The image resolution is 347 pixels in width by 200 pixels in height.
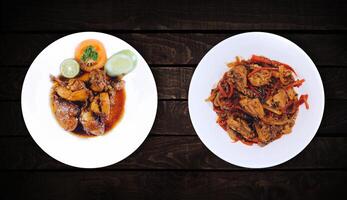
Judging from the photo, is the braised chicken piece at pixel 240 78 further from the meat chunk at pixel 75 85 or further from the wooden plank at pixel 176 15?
the meat chunk at pixel 75 85

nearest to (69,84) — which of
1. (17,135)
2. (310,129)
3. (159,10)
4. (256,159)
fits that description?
(17,135)

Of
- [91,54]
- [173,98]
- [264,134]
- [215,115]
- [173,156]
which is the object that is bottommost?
[173,156]

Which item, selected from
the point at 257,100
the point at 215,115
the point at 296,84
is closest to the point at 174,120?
the point at 215,115

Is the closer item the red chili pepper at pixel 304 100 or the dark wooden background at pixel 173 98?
the red chili pepper at pixel 304 100

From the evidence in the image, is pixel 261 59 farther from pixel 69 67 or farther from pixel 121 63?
pixel 69 67

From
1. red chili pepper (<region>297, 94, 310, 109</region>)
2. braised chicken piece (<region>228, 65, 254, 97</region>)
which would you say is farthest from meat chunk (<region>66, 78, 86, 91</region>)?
red chili pepper (<region>297, 94, 310, 109</region>)

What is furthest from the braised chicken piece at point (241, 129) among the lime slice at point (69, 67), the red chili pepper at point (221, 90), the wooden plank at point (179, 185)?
the lime slice at point (69, 67)
